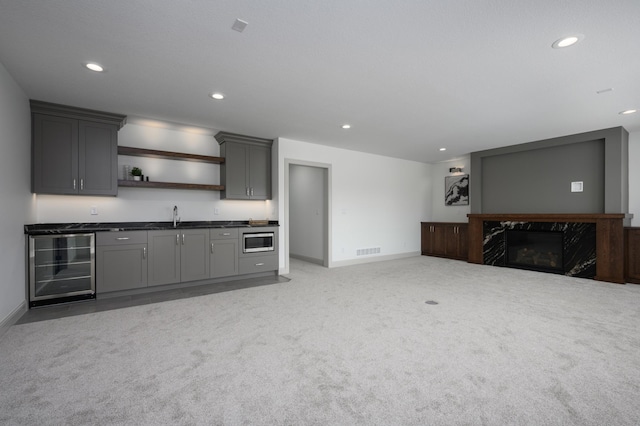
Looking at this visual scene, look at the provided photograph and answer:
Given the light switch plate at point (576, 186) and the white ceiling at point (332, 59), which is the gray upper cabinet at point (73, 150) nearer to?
the white ceiling at point (332, 59)

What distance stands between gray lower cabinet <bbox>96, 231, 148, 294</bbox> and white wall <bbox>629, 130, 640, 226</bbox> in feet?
26.5

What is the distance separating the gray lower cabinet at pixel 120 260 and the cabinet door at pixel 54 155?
2.68 feet

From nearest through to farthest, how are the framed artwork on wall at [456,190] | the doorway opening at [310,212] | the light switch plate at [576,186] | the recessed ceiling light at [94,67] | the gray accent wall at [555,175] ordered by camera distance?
1. the recessed ceiling light at [94,67]
2. the gray accent wall at [555,175]
3. the light switch plate at [576,186]
4. the doorway opening at [310,212]
5. the framed artwork on wall at [456,190]

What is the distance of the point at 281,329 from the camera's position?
9.57 ft

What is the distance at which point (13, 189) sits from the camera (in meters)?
3.14

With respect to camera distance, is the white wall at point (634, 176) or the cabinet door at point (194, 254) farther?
the white wall at point (634, 176)

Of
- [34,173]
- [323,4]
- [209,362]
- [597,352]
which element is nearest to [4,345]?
[209,362]

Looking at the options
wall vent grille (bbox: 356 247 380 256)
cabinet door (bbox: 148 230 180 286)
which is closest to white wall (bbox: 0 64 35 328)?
cabinet door (bbox: 148 230 180 286)

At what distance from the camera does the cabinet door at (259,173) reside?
5406 millimetres

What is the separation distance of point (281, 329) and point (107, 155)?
350 centimetres

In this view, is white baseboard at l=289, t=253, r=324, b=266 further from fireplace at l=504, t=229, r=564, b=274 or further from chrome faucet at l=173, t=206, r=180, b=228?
fireplace at l=504, t=229, r=564, b=274

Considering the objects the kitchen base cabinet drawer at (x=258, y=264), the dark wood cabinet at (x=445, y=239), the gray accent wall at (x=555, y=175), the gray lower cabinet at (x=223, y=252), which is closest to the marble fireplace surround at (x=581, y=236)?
the gray accent wall at (x=555, y=175)

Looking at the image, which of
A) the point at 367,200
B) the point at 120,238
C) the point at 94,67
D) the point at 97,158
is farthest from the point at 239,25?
the point at 367,200

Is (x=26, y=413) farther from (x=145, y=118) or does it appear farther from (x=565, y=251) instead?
(x=565, y=251)
